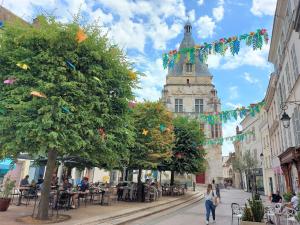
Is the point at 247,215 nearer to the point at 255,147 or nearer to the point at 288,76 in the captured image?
the point at 288,76

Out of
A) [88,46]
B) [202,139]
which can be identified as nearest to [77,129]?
[88,46]

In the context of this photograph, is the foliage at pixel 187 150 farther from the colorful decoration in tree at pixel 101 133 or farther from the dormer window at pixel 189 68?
the dormer window at pixel 189 68

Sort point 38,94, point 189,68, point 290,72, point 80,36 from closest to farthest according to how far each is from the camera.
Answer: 1. point 38,94
2. point 80,36
3. point 290,72
4. point 189,68

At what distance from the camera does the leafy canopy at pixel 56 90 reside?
25.0 feet

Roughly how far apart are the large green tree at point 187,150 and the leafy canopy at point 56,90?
12994 mm

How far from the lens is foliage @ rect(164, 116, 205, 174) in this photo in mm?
21391

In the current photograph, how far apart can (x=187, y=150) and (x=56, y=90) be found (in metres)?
15.7

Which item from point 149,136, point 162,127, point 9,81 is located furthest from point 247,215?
point 162,127

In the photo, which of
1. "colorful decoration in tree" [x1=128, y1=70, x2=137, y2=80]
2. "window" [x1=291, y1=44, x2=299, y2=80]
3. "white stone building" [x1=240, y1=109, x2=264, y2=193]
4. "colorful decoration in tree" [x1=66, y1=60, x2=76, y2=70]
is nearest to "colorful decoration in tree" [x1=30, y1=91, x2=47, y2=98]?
"colorful decoration in tree" [x1=66, y1=60, x2=76, y2=70]

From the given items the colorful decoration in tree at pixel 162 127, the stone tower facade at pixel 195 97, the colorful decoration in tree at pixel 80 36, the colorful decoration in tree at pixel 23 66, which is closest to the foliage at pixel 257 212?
the colorful decoration in tree at pixel 80 36

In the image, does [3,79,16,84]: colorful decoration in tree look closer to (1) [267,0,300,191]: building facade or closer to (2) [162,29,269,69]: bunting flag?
(2) [162,29,269,69]: bunting flag

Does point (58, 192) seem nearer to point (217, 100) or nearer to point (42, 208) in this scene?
point (42, 208)

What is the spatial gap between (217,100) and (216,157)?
9.84 metres

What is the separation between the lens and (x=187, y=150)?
21.9 metres
